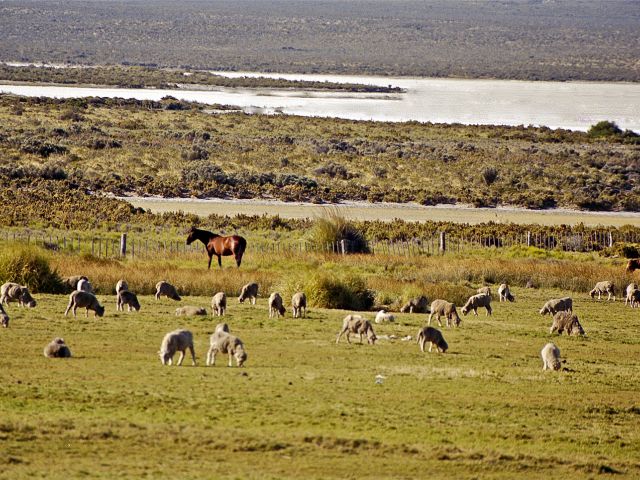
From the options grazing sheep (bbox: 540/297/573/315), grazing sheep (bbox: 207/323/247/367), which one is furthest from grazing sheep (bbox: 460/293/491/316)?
grazing sheep (bbox: 207/323/247/367)

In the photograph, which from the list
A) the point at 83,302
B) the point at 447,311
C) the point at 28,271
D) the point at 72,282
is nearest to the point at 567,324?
the point at 447,311

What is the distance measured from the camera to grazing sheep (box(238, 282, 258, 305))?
3027 cm

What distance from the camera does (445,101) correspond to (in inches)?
5527

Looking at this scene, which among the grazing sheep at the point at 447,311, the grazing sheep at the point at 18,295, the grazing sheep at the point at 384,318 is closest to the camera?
the grazing sheep at the point at 18,295

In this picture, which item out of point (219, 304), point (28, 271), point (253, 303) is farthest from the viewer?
point (28, 271)

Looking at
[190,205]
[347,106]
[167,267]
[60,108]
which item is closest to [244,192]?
[190,205]

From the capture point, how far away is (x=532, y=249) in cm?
4559

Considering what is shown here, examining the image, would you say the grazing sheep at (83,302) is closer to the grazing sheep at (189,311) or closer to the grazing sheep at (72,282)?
the grazing sheep at (189,311)

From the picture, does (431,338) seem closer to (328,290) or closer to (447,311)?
(447,311)

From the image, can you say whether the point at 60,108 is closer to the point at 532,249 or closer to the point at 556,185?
the point at 556,185

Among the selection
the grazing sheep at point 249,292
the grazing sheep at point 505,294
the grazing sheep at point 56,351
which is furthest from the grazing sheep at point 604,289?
the grazing sheep at point 56,351

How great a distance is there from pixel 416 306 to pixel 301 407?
12.4 m

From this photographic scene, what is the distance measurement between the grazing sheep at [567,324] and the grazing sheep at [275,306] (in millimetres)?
6077

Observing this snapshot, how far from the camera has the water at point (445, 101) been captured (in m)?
116
